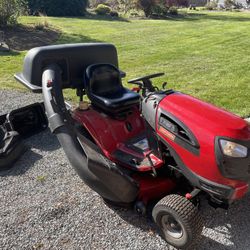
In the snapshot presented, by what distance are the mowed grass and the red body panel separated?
336 cm

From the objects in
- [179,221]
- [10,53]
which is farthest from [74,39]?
[179,221]

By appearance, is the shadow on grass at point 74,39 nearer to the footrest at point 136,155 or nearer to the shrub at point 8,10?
the shrub at point 8,10

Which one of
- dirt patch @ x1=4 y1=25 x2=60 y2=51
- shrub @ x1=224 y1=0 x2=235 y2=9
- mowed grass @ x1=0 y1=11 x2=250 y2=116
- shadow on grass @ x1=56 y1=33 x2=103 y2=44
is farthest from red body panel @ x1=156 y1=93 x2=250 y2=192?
shrub @ x1=224 y1=0 x2=235 y2=9

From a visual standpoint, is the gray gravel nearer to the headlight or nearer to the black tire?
the black tire

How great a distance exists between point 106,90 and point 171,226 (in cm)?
178

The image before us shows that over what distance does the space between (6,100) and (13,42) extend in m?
6.80

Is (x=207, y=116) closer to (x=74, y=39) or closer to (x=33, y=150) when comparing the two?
(x=33, y=150)

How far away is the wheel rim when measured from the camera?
309cm

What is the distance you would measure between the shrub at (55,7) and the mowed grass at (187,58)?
30.0 ft

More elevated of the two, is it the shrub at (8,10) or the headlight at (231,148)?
the headlight at (231,148)

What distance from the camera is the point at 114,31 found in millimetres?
17000

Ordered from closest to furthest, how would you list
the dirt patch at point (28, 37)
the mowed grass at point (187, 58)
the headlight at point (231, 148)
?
1. the headlight at point (231, 148)
2. the mowed grass at point (187, 58)
3. the dirt patch at point (28, 37)

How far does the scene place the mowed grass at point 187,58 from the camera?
7555 mm

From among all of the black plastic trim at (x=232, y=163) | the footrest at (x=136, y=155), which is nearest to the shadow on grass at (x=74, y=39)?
the footrest at (x=136, y=155)
